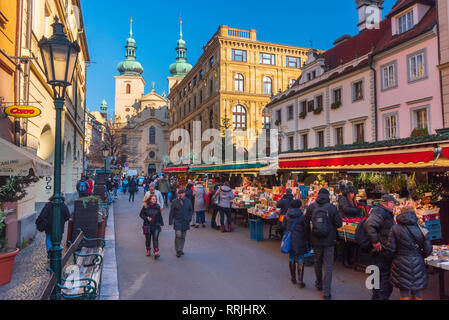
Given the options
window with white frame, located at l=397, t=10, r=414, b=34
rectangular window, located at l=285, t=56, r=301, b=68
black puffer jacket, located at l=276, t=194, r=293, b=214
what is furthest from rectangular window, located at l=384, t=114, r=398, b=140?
rectangular window, located at l=285, t=56, r=301, b=68

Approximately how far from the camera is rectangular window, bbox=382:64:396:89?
19.8 metres

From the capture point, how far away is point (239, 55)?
44.1 metres

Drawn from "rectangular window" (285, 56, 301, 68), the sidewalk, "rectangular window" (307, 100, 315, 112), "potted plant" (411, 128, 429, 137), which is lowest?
the sidewalk

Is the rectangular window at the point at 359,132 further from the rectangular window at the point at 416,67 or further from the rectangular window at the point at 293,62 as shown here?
the rectangular window at the point at 293,62

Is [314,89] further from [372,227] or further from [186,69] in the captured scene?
[186,69]

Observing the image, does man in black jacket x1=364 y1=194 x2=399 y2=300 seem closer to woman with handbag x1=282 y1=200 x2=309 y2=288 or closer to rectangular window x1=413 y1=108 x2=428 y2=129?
woman with handbag x1=282 y1=200 x2=309 y2=288

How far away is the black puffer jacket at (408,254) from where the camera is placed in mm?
4531

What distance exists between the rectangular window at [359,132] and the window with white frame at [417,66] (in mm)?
4556

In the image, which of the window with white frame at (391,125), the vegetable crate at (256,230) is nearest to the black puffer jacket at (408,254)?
the vegetable crate at (256,230)

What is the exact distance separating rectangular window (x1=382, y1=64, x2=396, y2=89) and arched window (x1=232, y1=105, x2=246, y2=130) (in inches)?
984
